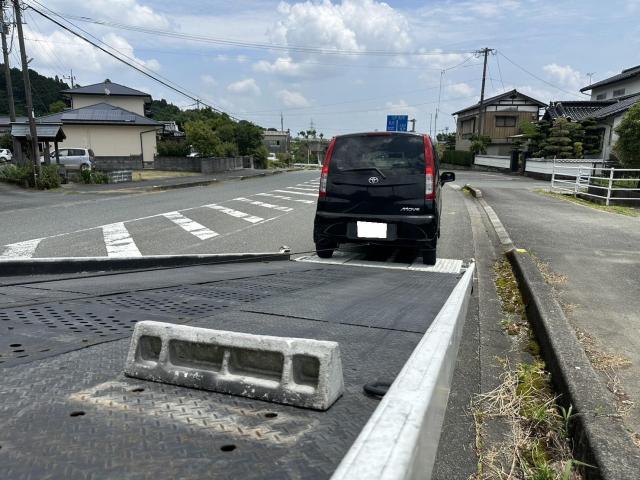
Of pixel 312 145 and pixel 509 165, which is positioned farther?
pixel 312 145

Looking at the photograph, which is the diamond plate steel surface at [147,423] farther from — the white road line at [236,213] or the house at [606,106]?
the house at [606,106]

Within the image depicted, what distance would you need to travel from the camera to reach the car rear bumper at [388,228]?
5176mm

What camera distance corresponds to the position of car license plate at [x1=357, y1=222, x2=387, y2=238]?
5.28 meters

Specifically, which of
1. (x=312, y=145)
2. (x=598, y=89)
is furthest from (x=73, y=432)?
(x=312, y=145)

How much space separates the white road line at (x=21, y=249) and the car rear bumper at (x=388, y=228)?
4.18 m

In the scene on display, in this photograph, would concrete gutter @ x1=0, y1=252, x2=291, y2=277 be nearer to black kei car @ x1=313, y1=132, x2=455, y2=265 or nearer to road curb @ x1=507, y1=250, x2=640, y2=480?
black kei car @ x1=313, y1=132, x2=455, y2=265

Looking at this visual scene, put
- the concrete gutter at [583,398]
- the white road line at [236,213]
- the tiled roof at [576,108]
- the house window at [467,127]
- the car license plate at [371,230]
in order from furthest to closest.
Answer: the house window at [467,127], the tiled roof at [576,108], the white road line at [236,213], the car license plate at [371,230], the concrete gutter at [583,398]

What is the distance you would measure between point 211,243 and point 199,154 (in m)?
26.0

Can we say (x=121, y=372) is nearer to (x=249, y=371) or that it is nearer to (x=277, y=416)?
(x=249, y=371)

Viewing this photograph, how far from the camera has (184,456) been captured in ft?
3.56

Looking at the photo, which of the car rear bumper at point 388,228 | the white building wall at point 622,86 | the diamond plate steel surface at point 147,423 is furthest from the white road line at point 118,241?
the white building wall at point 622,86

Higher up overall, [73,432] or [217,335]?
[217,335]

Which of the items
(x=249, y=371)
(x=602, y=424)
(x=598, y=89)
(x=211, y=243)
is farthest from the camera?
(x=598, y=89)

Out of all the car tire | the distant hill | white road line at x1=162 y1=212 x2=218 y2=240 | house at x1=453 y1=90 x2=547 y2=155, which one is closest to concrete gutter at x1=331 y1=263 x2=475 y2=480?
the car tire
